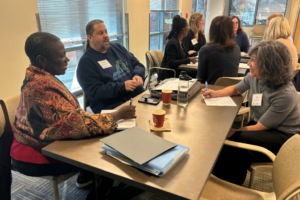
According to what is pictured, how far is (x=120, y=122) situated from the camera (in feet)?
4.17

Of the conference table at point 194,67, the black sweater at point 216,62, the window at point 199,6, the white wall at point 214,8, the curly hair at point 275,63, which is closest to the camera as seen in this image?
the curly hair at point 275,63

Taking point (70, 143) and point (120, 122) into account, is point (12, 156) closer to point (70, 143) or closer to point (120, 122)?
point (70, 143)

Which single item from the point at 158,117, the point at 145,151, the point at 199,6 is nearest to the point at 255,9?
the point at 199,6

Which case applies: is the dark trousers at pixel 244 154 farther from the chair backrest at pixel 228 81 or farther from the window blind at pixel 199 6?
the window blind at pixel 199 6

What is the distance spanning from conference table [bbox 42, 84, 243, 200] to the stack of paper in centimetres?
3

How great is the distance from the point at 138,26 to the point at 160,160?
3.87 metres

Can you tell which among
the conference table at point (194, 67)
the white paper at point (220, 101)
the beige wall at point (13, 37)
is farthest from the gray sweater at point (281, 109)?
the beige wall at point (13, 37)

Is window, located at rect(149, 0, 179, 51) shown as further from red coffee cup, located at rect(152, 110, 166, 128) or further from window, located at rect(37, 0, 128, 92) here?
red coffee cup, located at rect(152, 110, 166, 128)

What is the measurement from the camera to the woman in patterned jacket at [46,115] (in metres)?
1.10

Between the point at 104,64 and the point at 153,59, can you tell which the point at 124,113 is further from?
the point at 153,59

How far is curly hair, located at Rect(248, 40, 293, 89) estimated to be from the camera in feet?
4.58

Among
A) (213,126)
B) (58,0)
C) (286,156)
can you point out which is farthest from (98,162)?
(58,0)

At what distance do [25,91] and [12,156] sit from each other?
428mm

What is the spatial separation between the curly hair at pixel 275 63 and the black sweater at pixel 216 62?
94 cm
